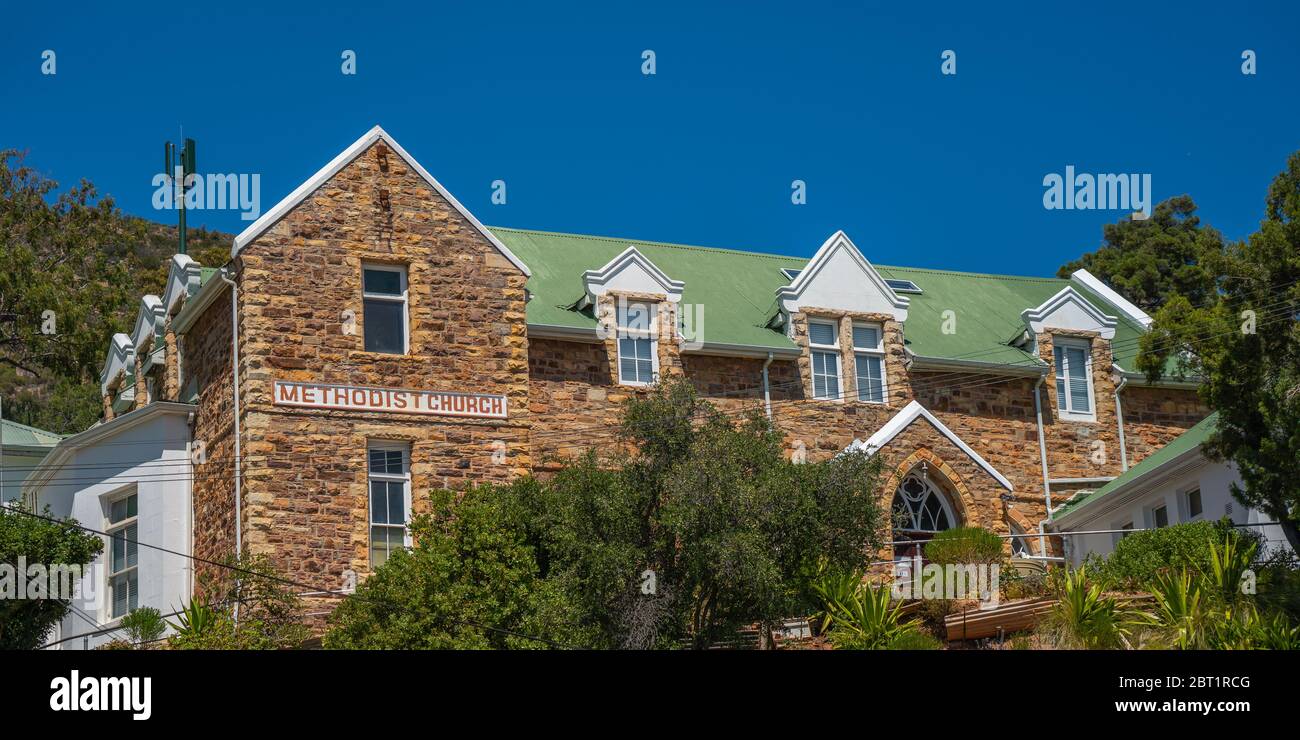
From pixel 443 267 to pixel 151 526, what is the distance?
6735 millimetres

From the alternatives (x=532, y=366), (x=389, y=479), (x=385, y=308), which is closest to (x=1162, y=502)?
(x=532, y=366)

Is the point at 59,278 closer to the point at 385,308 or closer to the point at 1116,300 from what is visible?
the point at 385,308

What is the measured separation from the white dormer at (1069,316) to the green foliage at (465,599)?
14603mm

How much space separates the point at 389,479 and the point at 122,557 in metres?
5.16

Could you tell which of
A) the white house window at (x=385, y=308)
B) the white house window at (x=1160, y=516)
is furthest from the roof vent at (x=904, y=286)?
the white house window at (x=385, y=308)

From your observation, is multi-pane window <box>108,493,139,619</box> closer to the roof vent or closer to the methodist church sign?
the methodist church sign

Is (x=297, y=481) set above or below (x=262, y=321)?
below

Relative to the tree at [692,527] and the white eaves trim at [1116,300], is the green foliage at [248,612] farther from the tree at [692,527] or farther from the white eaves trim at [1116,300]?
the white eaves trim at [1116,300]

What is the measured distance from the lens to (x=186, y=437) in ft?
106
